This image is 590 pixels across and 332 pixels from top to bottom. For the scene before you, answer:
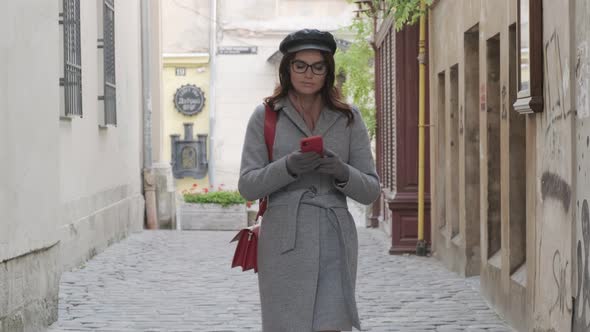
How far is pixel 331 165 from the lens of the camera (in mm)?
4461

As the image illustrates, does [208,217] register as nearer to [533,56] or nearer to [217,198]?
[217,198]

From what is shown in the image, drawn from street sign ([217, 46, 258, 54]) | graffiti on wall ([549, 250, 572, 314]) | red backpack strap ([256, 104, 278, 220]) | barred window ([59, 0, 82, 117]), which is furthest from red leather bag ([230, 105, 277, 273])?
street sign ([217, 46, 258, 54])

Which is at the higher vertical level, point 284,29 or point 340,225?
point 284,29

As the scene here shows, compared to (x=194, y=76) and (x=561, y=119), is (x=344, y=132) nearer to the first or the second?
(x=561, y=119)

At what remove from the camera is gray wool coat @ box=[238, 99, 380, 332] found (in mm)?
4574

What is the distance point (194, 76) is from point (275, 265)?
27409 millimetres

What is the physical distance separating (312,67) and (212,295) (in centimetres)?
607

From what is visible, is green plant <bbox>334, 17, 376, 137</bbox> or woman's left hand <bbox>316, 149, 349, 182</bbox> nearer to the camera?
woman's left hand <bbox>316, 149, 349, 182</bbox>

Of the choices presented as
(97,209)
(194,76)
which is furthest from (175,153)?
(97,209)

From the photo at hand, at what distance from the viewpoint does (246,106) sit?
104 feet

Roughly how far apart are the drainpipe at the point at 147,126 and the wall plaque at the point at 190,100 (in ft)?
36.7

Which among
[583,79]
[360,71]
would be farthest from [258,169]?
[360,71]

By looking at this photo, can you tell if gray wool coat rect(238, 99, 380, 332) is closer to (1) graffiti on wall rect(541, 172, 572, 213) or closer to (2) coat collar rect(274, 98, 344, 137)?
(2) coat collar rect(274, 98, 344, 137)

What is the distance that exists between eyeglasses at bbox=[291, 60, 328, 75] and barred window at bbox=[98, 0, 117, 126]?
34.2 feet
